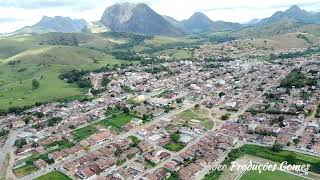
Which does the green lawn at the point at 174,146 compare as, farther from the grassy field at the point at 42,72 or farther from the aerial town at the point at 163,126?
the grassy field at the point at 42,72

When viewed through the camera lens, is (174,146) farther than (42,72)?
No

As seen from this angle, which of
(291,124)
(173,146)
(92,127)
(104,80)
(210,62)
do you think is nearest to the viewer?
(173,146)

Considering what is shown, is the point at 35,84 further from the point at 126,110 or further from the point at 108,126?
the point at 108,126

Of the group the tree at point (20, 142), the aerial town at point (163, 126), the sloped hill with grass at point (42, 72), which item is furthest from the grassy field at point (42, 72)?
the tree at point (20, 142)

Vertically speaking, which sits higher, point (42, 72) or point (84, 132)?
point (42, 72)

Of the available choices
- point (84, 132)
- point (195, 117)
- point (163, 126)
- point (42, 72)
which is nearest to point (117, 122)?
point (84, 132)

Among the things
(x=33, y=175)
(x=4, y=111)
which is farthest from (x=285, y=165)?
(x=4, y=111)

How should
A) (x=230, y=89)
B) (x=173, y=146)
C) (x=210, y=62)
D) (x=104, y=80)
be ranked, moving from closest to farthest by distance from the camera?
(x=173, y=146)
(x=230, y=89)
(x=104, y=80)
(x=210, y=62)

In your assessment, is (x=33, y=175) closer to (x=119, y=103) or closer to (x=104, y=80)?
(x=119, y=103)
